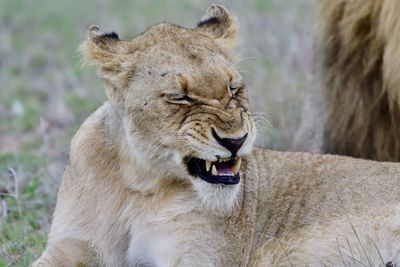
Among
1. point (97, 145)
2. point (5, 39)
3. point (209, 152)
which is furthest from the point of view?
point (5, 39)

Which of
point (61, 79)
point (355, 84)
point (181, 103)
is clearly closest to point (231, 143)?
point (181, 103)

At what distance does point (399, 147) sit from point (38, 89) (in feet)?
13.2

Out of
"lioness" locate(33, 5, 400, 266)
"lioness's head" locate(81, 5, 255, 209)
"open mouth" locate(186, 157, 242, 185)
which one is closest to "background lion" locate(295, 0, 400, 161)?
"lioness" locate(33, 5, 400, 266)

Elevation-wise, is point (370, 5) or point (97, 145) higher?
point (370, 5)

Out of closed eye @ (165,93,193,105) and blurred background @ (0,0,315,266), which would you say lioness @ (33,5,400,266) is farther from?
blurred background @ (0,0,315,266)

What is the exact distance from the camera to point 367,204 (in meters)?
4.47

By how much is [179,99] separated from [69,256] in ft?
2.62

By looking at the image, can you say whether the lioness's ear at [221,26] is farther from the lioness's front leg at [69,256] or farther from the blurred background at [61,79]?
the lioness's front leg at [69,256]

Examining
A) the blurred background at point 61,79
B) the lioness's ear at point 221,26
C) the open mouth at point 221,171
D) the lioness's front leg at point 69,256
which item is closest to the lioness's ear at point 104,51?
the lioness's ear at point 221,26

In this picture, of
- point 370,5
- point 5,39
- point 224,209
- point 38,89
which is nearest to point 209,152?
point 224,209

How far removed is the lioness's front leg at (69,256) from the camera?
4352 millimetres

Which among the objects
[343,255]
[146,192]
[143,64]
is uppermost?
[143,64]

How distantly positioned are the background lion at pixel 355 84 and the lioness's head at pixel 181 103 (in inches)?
68.3

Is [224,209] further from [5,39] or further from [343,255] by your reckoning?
[5,39]
